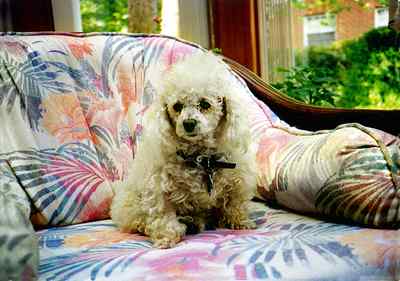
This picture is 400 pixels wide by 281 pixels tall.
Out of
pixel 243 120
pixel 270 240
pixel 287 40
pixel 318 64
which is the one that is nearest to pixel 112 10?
pixel 287 40

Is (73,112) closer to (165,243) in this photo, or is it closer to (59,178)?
(59,178)

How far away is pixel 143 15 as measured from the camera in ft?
8.48

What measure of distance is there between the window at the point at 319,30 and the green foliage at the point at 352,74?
0.05 meters

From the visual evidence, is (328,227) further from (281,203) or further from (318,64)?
(318,64)

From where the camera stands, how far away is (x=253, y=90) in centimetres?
178

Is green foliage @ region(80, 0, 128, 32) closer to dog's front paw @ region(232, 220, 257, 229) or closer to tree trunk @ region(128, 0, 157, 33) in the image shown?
tree trunk @ region(128, 0, 157, 33)

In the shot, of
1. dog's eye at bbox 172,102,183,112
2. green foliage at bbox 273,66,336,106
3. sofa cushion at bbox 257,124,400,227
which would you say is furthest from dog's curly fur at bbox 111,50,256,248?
green foliage at bbox 273,66,336,106

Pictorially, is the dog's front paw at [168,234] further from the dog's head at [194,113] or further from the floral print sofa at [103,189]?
the dog's head at [194,113]

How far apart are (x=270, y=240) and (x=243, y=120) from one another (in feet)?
1.09

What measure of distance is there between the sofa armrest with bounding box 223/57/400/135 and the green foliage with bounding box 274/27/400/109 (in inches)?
19.1

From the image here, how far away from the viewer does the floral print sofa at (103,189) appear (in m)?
1.00

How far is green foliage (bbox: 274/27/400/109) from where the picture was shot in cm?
226

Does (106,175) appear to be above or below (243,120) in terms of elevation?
below

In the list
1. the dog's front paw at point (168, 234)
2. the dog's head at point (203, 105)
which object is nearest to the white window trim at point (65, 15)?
the dog's head at point (203, 105)
